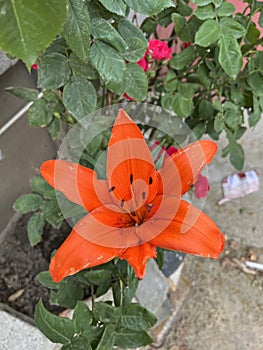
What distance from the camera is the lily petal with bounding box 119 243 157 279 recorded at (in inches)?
23.8

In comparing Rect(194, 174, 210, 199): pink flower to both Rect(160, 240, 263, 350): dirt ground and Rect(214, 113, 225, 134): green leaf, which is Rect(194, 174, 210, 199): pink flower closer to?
Rect(214, 113, 225, 134): green leaf

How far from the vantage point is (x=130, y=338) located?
82cm

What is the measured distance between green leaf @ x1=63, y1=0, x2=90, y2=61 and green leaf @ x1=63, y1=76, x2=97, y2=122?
17cm

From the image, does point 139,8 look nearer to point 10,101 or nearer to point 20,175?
point 10,101

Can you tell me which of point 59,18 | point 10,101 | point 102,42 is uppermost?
point 59,18

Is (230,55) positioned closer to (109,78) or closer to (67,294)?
(109,78)

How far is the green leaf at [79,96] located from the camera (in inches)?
31.3

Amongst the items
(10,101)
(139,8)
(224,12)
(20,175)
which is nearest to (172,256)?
(20,175)

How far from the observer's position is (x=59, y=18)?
38 centimetres

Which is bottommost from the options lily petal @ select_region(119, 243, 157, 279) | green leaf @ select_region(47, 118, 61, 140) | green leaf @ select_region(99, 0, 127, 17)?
green leaf @ select_region(47, 118, 61, 140)

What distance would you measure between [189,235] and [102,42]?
1.06 feet

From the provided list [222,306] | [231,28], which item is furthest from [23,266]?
[231,28]

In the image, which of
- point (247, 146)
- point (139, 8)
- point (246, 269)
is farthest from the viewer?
point (247, 146)

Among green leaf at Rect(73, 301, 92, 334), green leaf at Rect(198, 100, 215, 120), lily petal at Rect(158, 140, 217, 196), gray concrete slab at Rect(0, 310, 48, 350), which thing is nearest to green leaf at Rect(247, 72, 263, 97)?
green leaf at Rect(198, 100, 215, 120)
